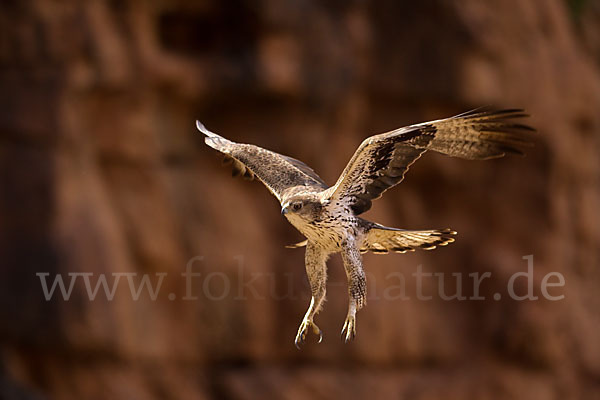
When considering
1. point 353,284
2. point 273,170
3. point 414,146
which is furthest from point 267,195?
point 353,284

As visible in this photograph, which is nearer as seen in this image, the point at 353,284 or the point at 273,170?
the point at 353,284

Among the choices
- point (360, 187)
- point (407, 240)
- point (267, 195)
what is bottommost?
point (407, 240)

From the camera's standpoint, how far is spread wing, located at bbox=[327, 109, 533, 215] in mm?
2895

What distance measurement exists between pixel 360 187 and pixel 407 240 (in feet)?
1.49

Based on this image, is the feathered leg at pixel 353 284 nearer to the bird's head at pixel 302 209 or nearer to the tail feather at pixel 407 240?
the bird's head at pixel 302 209

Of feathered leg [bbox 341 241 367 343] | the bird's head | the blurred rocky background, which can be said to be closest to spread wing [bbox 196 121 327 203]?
the bird's head

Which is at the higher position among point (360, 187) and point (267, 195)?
point (267, 195)

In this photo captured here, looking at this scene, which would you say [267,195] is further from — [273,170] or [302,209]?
[302,209]

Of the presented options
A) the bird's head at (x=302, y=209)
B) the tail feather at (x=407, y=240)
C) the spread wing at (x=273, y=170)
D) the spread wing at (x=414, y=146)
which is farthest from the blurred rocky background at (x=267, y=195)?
the bird's head at (x=302, y=209)

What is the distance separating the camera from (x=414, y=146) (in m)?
3.09

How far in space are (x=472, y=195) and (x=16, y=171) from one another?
508 cm

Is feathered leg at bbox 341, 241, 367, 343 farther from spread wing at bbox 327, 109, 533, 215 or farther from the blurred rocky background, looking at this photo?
the blurred rocky background

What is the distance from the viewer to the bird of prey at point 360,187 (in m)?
2.85

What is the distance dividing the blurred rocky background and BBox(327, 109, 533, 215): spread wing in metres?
6.01
